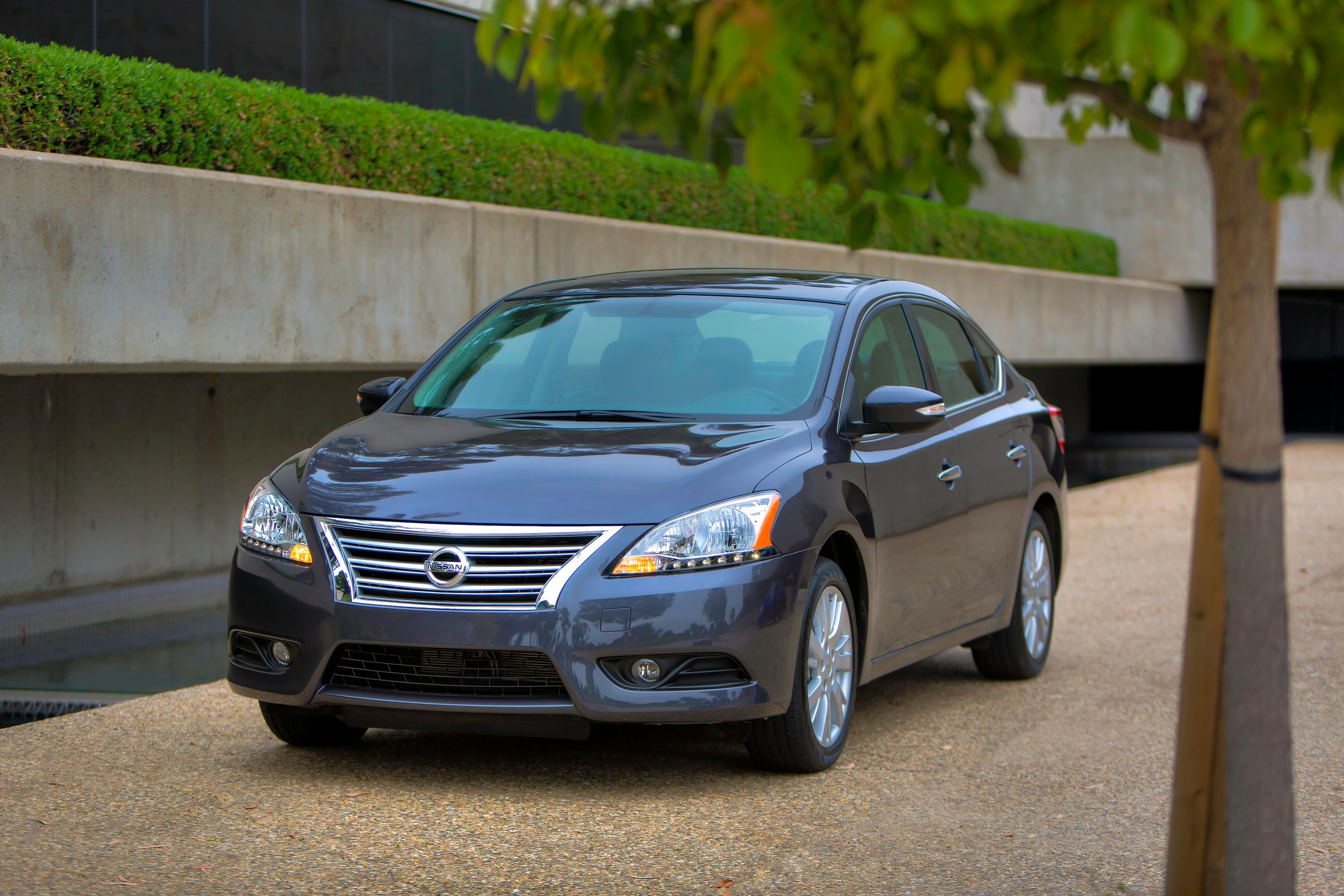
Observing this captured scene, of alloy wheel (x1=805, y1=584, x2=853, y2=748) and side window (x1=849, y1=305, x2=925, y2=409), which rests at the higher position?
side window (x1=849, y1=305, x2=925, y2=409)

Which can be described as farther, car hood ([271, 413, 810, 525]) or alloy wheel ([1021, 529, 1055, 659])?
alloy wheel ([1021, 529, 1055, 659])

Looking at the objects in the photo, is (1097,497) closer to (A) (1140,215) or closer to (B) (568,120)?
(B) (568,120)

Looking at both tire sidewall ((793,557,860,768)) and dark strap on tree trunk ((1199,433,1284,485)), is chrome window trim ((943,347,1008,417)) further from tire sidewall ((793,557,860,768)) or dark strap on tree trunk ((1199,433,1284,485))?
dark strap on tree trunk ((1199,433,1284,485))

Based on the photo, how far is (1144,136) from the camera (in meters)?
3.57

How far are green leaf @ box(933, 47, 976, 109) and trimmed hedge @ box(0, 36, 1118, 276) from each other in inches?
131

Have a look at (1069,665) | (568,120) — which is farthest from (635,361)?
(568,120)

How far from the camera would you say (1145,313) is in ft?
89.2

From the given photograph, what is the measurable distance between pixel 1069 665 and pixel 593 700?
3.83 m

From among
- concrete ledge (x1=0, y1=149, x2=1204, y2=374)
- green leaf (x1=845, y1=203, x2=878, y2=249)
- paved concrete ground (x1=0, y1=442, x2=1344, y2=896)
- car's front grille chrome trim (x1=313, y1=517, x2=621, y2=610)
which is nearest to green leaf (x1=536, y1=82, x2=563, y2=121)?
green leaf (x1=845, y1=203, x2=878, y2=249)

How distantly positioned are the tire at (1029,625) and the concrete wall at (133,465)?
562 centimetres

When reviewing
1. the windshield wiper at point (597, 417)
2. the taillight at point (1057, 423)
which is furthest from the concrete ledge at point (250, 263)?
the windshield wiper at point (597, 417)

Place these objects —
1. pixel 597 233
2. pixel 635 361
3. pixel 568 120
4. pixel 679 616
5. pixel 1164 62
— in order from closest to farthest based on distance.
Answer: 1. pixel 1164 62
2. pixel 679 616
3. pixel 635 361
4. pixel 597 233
5. pixel 568 120

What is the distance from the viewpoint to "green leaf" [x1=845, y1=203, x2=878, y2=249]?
3.34m

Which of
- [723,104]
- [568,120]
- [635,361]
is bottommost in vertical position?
[635,361]
